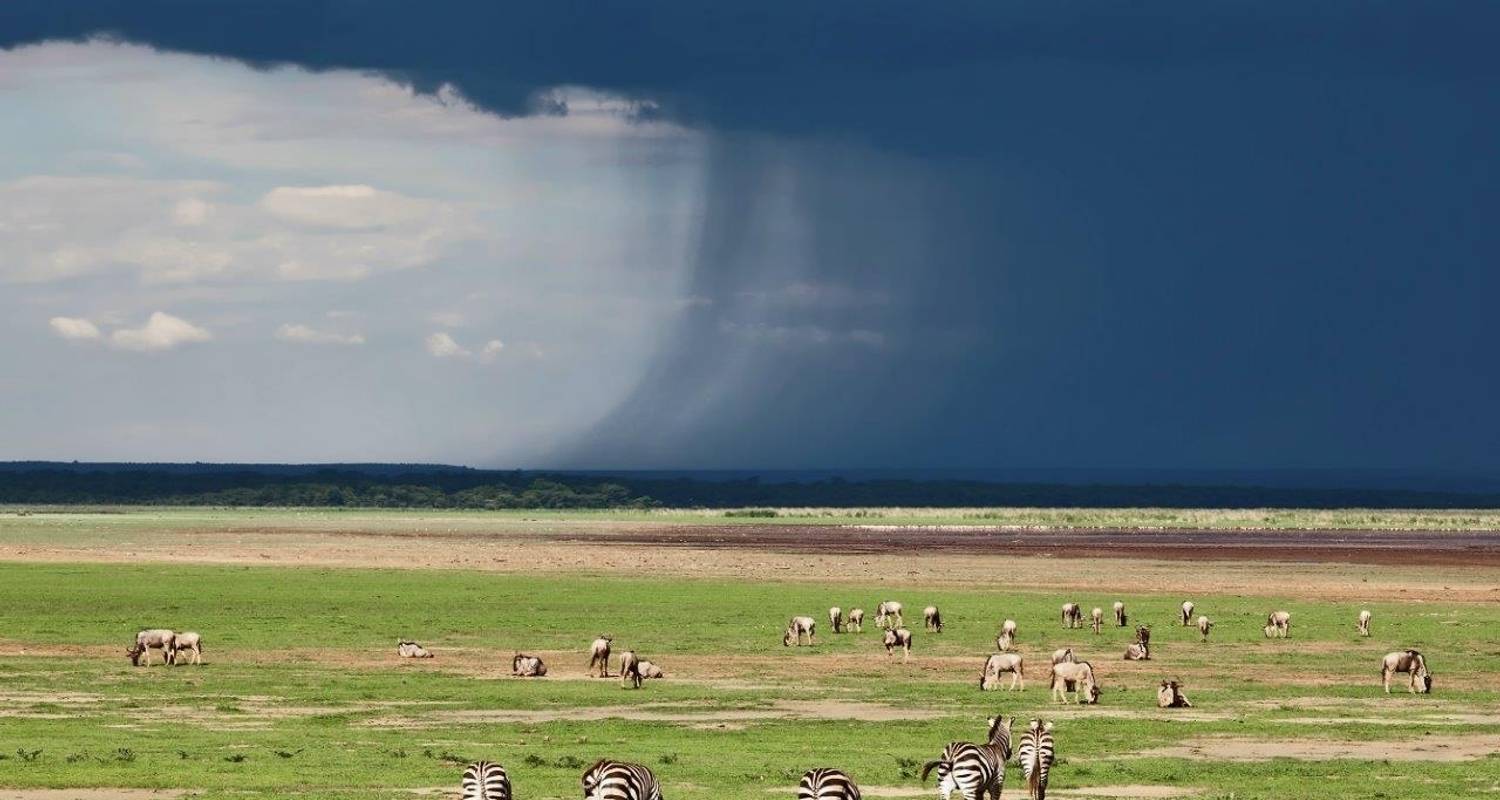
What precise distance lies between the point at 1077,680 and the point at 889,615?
749 inches

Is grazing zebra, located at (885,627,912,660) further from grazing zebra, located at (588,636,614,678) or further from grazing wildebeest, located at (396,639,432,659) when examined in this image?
grazing wildebeest, located at (396,639,432,659)

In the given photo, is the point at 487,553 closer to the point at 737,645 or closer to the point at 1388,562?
the point at 1388,562

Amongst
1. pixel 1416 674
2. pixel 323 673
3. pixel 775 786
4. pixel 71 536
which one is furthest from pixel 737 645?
pixel 71 536

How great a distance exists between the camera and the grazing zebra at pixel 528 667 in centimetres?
4381

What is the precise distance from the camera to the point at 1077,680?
133 feet

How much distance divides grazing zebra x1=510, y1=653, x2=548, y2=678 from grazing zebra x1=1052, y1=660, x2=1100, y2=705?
11096 mm

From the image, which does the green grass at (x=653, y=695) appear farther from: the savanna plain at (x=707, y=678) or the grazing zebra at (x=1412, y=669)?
the grazing zebra at (x=1412, y=669)

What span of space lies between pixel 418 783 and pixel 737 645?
1001 inches

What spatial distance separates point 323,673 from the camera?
144 ft

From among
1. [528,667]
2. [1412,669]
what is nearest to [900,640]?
[528,667]

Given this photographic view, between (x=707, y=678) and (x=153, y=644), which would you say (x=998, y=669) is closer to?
(x=707, y=678)

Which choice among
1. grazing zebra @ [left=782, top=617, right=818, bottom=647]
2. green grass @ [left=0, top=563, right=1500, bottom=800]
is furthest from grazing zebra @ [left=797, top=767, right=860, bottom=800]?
grazing zebra @ [left=782, top=617, right=818, bottom=647]

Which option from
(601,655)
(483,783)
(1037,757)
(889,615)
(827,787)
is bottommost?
(601,655)

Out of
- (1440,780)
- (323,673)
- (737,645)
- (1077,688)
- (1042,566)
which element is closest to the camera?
(1440,780)
